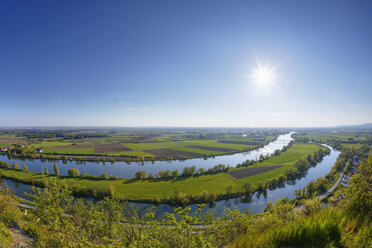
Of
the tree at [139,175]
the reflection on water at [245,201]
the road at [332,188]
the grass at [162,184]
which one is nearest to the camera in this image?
the reflection on water at [245,201]

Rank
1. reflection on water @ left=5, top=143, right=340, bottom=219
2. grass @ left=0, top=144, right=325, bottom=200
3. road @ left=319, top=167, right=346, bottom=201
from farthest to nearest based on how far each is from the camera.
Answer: grass @ left=0, top=144, right=325, bottom=200 → road @ left=319, top=167, right=346, bottom=201 → reflection on water @ left=5, top=143, right=340, bottom=219

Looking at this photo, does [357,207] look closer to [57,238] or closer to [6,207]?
[57,238]

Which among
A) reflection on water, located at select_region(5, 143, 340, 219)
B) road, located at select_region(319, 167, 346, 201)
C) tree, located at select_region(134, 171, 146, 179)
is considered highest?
tree, located at select_region(134, 171, 146, 179)

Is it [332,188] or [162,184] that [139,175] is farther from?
[332,188]

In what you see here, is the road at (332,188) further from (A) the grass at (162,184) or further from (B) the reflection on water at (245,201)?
(A) the grass at (162,184)

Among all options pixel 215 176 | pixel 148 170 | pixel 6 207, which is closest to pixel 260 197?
pixel 215 176

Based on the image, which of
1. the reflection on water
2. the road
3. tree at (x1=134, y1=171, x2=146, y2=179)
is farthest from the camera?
tree at (x1=134, y1=171, x2=146, y2=179)

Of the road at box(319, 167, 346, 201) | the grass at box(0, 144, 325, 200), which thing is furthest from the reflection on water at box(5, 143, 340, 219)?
the road at box(319, 167, 346, 201)

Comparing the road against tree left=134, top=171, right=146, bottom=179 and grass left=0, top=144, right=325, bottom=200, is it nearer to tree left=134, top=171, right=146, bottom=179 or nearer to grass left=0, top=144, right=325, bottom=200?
grass left=0, top=144, right=325, bottom=200

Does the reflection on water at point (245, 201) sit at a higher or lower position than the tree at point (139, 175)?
lower

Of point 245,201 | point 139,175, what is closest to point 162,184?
point 139,175

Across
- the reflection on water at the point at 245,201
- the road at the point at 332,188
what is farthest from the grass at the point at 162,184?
the road at the point at 332,188
